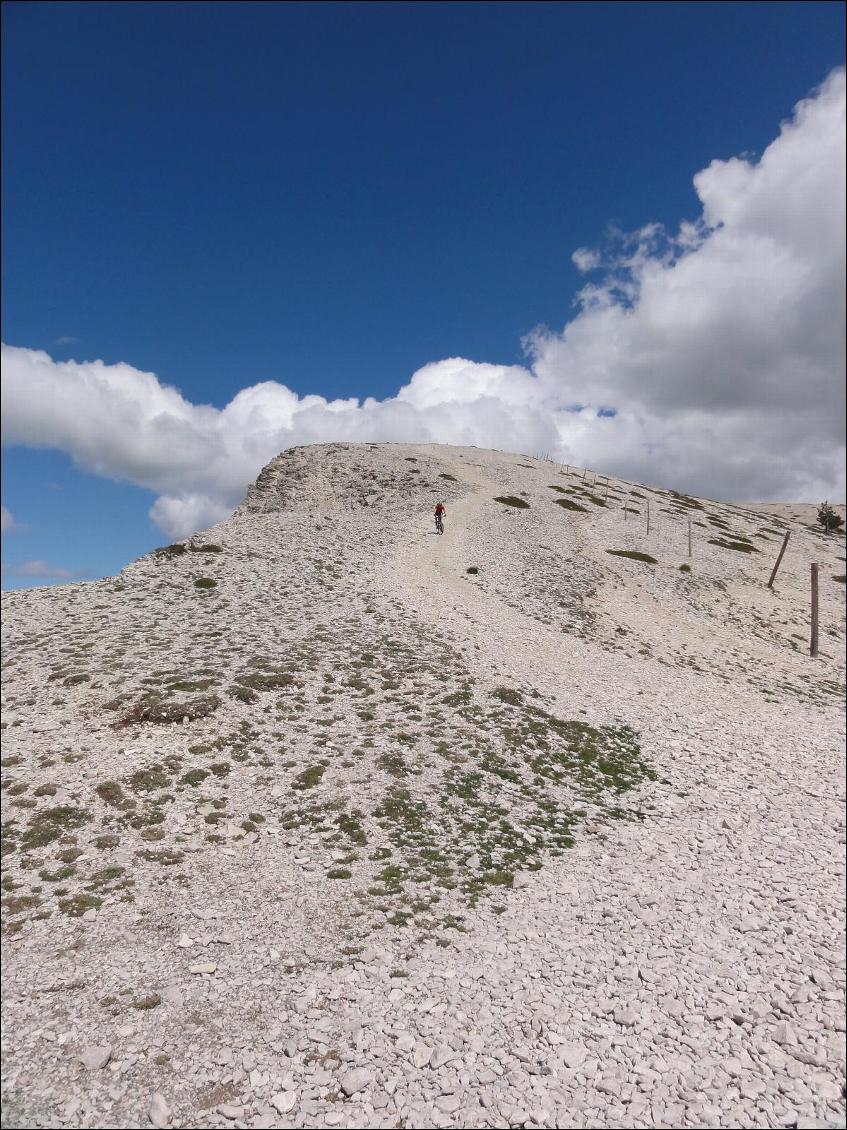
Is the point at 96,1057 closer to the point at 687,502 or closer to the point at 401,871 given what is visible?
the point at 401,871

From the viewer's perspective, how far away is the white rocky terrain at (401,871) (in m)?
9.38

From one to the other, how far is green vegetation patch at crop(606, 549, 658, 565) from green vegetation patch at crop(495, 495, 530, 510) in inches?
667

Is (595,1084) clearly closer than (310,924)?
Yes

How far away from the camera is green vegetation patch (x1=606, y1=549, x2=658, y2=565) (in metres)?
54.3

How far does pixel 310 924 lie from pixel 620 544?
175 feet

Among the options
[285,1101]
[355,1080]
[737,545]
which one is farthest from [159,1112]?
[737,545]

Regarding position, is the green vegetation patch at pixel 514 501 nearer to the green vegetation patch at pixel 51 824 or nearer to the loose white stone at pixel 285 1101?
the green vegetation patch at pixel 51 824

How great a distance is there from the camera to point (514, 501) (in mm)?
73625

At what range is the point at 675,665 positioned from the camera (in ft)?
109

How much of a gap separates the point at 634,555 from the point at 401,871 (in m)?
47.1

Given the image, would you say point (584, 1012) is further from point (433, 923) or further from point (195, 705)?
point (195, 705)

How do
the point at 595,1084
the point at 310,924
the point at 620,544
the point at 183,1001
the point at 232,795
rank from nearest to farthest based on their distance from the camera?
the point at 595,1084 < the point at 183,1001 < the point at 310,924 < the point at 232,795 < the point at 620,544

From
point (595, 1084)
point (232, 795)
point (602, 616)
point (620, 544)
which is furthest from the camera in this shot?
point (620, 544)

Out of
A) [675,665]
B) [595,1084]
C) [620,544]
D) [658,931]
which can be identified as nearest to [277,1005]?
[595,1084]
